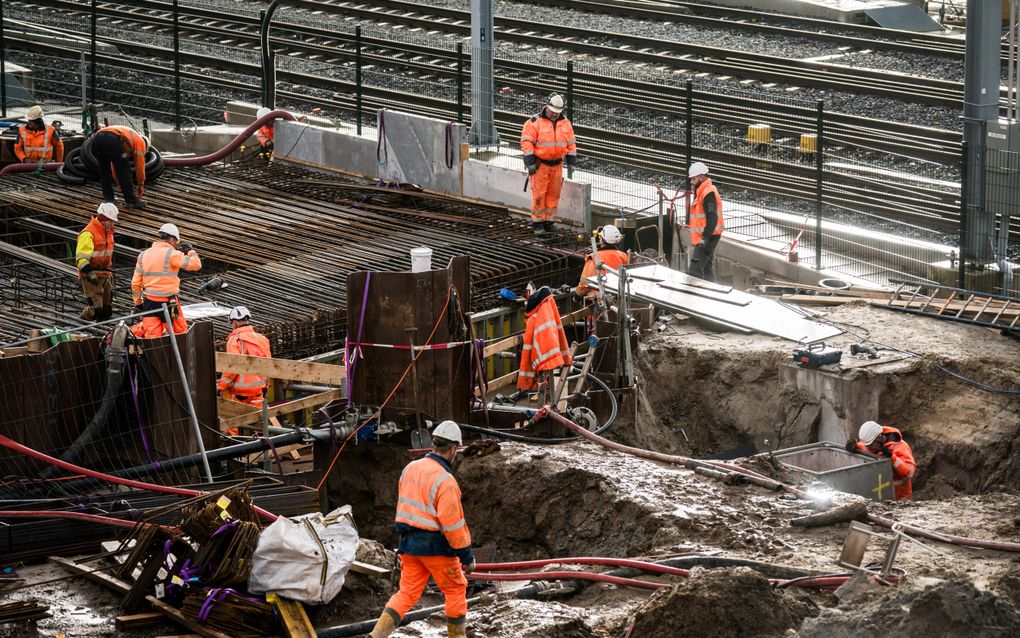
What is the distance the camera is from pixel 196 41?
3189 cm

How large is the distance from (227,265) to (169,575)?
Answer: 331 inches

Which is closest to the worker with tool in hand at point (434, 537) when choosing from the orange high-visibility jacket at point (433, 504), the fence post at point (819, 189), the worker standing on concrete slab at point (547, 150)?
the orange high-visibility jacket at point (433, 504)

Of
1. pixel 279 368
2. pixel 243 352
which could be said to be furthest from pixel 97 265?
pixel 279 368

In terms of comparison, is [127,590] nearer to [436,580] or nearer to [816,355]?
[436,580]

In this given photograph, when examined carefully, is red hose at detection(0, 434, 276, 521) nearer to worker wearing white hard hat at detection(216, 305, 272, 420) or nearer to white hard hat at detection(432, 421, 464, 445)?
white hard hat at detection(432, 421, 464, 445)

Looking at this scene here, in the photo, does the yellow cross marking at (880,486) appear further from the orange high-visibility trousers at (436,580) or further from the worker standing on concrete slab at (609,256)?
the orange high-visibility trousers at (436,580)

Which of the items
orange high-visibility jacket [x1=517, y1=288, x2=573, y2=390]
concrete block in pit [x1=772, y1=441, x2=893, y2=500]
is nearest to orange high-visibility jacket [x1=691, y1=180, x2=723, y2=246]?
orange high-visibility jacket [x1=517, y1=288, x2=573, y2=390]

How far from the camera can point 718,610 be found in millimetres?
9672

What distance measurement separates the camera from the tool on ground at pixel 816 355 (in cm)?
1600

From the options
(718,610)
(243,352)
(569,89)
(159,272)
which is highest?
(569,89)

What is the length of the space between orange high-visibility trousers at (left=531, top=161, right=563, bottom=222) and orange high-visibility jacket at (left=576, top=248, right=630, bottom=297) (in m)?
2.25

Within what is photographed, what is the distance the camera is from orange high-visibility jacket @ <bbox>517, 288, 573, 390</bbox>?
14.7m

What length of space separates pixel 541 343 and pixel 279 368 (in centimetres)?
266

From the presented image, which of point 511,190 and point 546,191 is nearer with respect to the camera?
point 546,191
